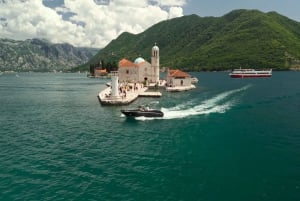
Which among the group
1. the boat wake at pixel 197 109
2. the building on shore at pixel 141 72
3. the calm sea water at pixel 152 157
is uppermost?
the building on shore at pixel 141 72

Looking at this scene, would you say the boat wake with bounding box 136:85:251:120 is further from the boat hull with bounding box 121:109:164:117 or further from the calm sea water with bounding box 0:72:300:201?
the calm sea water with bounding box 0:72:300:201

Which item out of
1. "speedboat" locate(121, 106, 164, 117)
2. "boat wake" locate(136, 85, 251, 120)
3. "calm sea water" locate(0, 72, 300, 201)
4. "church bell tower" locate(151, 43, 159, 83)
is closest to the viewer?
"calm sea water" locate(0, 72, 300, 201)

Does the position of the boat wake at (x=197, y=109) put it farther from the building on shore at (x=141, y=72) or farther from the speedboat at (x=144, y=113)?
the building on shore at (x=141, y=72)

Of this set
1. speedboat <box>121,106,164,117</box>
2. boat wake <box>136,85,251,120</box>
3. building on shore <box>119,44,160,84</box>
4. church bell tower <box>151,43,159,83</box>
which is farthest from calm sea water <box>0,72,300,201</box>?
building on shore <box>119,44,160,84</box>

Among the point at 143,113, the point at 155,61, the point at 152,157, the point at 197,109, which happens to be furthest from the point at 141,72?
the point at 152,157

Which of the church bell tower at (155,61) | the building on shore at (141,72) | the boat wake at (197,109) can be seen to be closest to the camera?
the boat wake at (197,109)

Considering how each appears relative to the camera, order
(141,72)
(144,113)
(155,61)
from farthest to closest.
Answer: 1. (141,72)
2. (155,61)
3. (144,113)

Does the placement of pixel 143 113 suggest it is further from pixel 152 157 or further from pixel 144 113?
pixel 152 157

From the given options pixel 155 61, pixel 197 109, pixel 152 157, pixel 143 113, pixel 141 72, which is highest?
pixel 155 61

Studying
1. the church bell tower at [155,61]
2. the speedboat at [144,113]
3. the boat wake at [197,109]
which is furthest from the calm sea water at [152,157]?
the church bell tower at [155,61]

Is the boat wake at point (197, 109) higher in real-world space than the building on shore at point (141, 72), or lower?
lower
